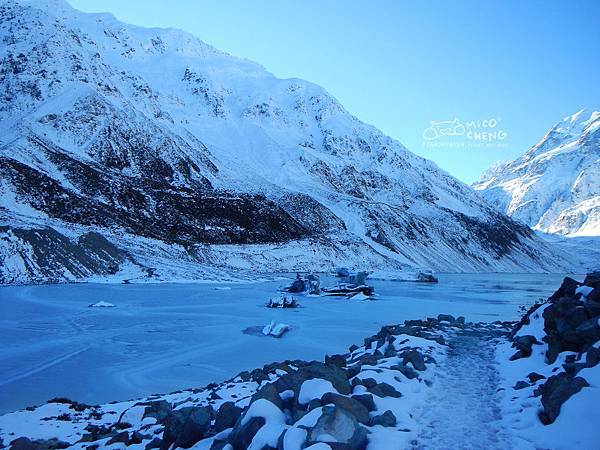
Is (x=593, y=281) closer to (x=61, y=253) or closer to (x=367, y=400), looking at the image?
(x=367, y=400)

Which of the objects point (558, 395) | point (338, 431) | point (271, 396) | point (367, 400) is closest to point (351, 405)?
point (367, 400)

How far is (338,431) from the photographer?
21.2ft

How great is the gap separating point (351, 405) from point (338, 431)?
1.28m

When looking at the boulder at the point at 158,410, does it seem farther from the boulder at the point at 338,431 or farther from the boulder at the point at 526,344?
the boulder at the point at 526,344

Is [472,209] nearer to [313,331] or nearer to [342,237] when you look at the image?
[342,237]

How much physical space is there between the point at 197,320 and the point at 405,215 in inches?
4361

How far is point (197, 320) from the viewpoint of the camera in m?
27.6

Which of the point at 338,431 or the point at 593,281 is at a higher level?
the point at 593,281

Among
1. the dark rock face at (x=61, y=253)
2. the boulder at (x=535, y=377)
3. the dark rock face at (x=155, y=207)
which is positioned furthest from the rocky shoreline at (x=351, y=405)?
the dark rock face at (x=155, y=207)

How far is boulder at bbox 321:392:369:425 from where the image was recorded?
7.49m

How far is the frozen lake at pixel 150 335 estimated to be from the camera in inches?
578

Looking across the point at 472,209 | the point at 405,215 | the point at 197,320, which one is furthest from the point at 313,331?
the point at 472,209

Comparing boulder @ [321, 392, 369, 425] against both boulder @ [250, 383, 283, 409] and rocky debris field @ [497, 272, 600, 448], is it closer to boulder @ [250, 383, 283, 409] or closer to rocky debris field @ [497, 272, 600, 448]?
boulder @ [250, 383, 283, 409]

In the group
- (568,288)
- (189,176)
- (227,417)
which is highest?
(189,176)
